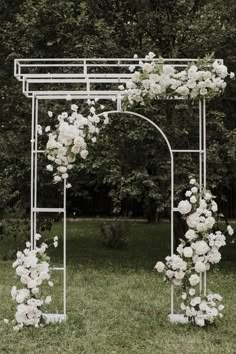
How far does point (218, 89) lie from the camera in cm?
590

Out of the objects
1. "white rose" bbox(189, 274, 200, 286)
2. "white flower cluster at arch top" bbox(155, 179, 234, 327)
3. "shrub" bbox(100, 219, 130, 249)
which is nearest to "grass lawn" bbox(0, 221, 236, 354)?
"white flower cluster at arch top" bbox(155, 179, 234, 327)

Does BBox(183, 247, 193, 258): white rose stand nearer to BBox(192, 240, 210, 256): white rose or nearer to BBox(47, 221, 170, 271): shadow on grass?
BBox(192, 240, 210, 256): white rose

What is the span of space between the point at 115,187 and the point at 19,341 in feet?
16.0

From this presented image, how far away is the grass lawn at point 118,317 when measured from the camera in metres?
5.21

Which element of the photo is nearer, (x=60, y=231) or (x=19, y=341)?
(x=19, y=341)

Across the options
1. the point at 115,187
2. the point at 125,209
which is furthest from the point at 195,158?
the point at 125,209

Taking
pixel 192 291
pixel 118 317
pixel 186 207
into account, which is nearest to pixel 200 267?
pixel 192 291

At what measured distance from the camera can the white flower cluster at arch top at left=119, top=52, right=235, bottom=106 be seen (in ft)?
19.0

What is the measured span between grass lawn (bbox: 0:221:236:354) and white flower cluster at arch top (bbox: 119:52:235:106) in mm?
2216

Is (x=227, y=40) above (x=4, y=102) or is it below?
above

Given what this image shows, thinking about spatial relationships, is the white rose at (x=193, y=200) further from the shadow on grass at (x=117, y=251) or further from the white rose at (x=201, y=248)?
the shadow on grass at (x=117, y=251)

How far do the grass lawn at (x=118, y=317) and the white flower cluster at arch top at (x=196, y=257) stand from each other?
0.20 meters

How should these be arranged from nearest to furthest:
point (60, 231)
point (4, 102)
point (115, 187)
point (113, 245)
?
point (115, 187)
point (4, 102)
point (113, 245)
point (60, 231)

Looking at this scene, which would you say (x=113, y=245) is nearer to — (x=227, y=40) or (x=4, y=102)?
(x=4, y=102)
